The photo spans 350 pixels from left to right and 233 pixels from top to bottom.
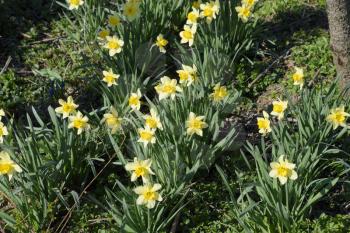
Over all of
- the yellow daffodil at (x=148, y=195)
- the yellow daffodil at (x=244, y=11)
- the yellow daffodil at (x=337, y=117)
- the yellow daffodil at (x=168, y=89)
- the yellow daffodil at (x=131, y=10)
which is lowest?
the yellow daffodil at (x=148, y=195)

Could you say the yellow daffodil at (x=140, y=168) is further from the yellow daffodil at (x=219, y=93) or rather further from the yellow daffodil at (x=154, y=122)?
the yellow daffodil at (x=219, y=93)

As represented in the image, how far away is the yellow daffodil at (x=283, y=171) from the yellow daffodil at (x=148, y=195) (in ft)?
1.85

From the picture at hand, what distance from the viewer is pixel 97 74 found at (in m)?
4.04

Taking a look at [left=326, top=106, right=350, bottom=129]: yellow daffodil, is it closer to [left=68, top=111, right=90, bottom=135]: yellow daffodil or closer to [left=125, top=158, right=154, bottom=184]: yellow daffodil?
[left=125, top=158, right=154, bottom=184]: yellow daffodil

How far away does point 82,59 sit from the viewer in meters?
4.42

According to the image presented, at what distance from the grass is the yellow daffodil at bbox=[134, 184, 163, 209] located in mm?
488

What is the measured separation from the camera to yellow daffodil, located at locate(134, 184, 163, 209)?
8.97ft

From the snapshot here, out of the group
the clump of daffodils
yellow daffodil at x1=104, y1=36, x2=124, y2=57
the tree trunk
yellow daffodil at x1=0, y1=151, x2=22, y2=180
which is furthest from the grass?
yellow daffodil at x1=0, y1=151, x2=22, y2=180

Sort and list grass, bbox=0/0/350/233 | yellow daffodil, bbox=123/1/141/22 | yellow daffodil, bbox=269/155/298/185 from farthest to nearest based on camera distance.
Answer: grass, bbox=0/0/350/233 < yellow daffodil, bbox=123/1/141/22 < yellow daffodil, bbox=269/155/298/185

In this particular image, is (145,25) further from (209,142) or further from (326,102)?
(326,102)

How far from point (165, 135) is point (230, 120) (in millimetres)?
760

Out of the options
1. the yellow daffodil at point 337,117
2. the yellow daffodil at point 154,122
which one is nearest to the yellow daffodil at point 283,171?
the yellow daffodil at point 337,117

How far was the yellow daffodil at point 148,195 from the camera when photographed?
2.73 m

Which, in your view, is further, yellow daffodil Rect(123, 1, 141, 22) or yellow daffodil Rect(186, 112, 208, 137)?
yellow daffodil Rect(123, 1, 141, 22)
